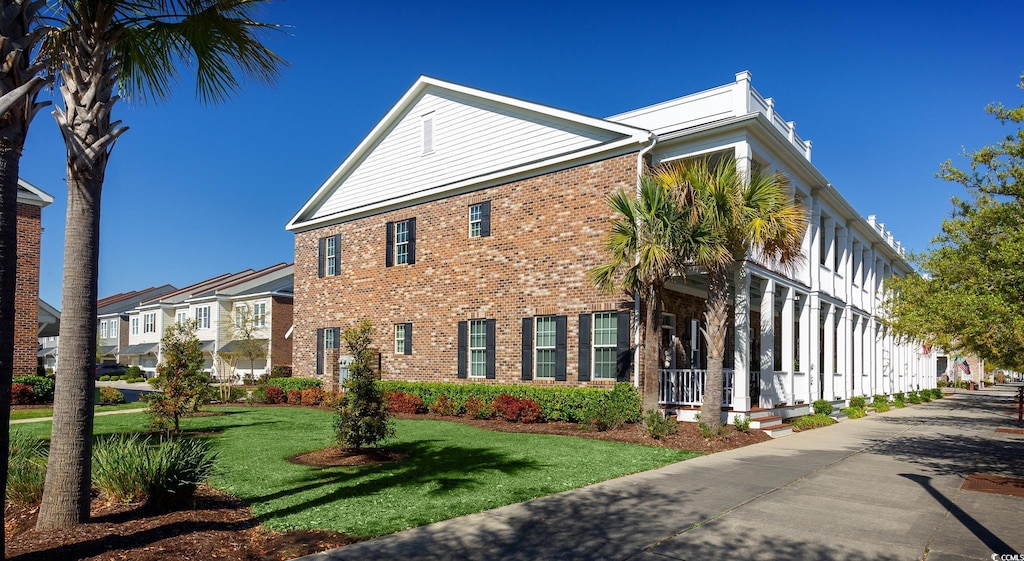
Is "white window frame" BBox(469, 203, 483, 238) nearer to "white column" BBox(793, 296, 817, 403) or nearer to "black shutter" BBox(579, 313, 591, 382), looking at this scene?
"black shutter" BBox(579, 313, 591, 382)

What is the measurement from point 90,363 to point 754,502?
23.9ft

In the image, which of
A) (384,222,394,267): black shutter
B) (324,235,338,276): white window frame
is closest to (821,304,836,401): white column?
(384,222,394,267): black shutter

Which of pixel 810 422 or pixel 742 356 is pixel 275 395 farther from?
pixel 810 422

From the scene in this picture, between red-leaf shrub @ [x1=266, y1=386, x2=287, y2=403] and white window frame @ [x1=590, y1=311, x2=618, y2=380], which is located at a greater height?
white window frame @ [x1=590, y1=311, x2=618, y2=380]

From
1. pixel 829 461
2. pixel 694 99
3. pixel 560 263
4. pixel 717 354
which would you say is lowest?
pixel 829 461

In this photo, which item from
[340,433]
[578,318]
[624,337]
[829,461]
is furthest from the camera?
[578,318]

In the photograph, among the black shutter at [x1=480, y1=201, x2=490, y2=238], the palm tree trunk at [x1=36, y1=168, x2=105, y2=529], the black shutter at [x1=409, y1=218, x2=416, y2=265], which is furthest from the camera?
the black shutter at [x1=409, y1=218, x2=416, y2=265]

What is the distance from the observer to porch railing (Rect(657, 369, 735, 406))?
51.1 ft

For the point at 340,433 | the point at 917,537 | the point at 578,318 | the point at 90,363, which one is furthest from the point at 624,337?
the point at 90,363

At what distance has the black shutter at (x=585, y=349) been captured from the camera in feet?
53.9

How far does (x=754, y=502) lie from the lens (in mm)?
7797

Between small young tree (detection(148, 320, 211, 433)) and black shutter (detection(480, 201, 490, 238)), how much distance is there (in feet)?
27.9

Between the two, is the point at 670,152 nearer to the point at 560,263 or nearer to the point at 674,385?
the point at 560,263

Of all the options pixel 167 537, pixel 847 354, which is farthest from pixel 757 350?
pixel 167 537
